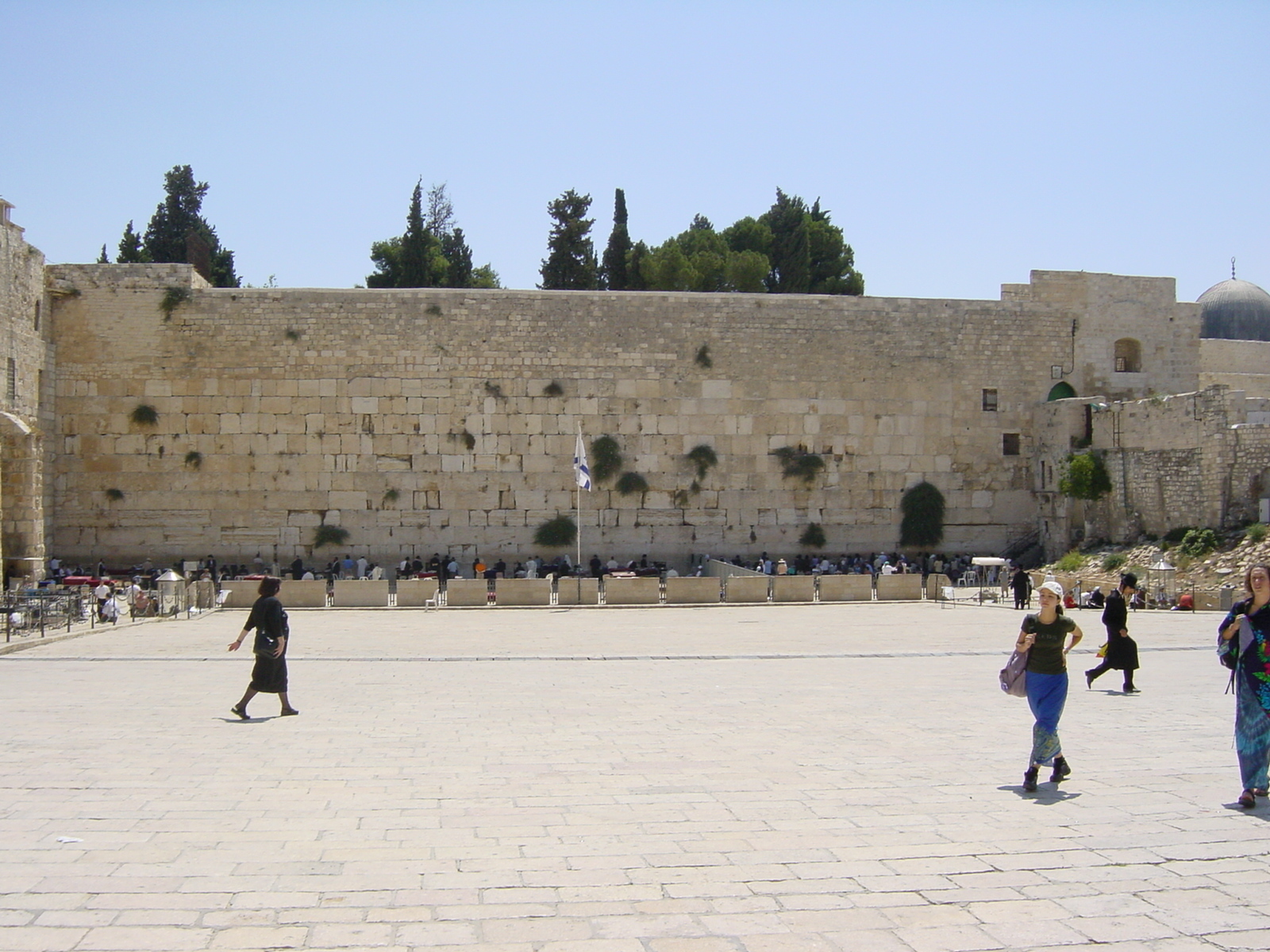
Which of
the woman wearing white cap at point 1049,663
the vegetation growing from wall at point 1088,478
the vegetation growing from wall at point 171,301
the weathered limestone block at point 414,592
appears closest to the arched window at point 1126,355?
the vegetation growing from wall at point 1088,478

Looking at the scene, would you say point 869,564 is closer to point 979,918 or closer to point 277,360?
point 277,360

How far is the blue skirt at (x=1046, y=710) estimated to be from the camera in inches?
210

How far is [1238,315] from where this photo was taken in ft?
100

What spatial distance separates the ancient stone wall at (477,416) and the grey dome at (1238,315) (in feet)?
41.1

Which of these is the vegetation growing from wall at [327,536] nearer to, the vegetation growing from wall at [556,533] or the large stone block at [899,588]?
the vegetation growing from wall at [556,533]

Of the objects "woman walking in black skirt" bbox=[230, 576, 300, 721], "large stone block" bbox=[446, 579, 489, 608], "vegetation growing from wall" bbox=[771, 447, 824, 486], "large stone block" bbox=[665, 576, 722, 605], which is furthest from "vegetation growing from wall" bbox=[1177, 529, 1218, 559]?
"woman walking in black skirt" bbox=[230, 576, 300, 721]

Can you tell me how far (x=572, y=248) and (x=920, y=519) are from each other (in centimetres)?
1707

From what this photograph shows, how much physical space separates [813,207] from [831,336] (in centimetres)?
1709

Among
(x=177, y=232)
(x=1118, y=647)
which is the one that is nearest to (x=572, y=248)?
(x=177, y=232)

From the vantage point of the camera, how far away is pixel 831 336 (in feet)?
73.3

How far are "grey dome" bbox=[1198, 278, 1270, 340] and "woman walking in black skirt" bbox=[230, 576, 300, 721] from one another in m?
29.2

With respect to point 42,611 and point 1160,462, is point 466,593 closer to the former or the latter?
point 42,611

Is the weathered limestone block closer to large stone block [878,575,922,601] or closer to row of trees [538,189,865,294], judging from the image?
large stone block [878,575,922,601]

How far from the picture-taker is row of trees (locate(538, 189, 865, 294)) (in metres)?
33.9
